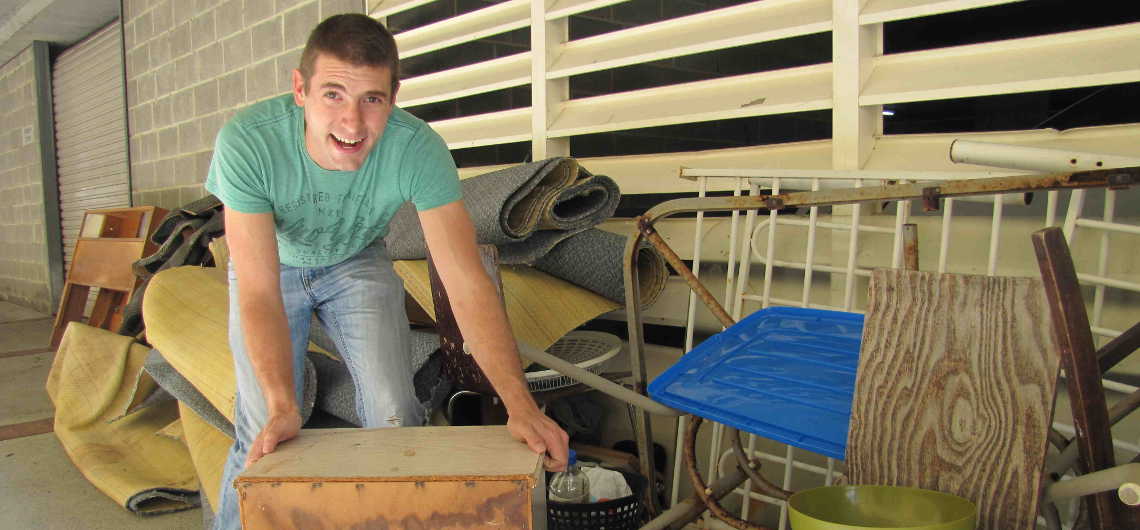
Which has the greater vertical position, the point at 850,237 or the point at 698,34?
the point at 698,34

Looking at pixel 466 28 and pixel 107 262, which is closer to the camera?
pixel 466 28

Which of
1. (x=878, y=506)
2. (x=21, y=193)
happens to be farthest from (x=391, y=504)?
(x=21, y=193)

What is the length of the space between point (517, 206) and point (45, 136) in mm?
6756

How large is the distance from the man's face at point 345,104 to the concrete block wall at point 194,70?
209cm

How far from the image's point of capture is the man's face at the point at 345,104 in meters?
1.40

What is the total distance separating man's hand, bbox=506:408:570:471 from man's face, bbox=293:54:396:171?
592mm

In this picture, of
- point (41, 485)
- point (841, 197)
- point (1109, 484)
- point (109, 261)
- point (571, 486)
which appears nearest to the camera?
point (1109, 484)

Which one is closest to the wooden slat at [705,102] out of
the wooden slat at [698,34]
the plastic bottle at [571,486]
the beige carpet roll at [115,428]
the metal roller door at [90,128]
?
the wooden slat at [698,34]

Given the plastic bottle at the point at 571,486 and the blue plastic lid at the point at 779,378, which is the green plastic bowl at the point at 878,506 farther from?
the plastic bottle at the point at 571,486

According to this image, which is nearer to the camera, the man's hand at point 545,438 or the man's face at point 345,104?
the man's hand at point 545,438

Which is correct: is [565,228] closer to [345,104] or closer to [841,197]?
[345,104]

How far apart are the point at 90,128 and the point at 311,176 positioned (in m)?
5.83

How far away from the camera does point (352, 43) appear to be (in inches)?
54.9

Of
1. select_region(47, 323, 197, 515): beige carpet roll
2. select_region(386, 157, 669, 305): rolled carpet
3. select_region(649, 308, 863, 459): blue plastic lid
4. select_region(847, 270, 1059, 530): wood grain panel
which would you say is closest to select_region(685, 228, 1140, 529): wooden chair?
select_region(847, 270, 1059, 530): wood grain panel
